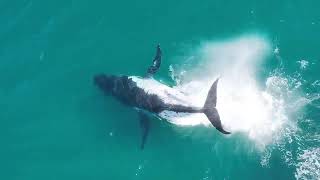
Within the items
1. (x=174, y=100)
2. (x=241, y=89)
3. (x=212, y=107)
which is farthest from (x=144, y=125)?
(x=241, y=89)

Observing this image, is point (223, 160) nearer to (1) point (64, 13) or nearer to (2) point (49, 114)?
(2) point (49, 114)

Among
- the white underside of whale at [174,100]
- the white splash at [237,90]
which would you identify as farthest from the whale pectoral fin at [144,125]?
the white splash at [237,90]

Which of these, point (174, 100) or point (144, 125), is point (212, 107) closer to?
point (174, 100)

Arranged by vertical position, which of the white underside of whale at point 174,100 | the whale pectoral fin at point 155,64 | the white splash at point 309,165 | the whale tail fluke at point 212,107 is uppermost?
the whale pectoral fin at point 155,64

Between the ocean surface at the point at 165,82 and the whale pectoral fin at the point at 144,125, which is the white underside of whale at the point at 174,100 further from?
the whale pectoral fin at the point at 144,125

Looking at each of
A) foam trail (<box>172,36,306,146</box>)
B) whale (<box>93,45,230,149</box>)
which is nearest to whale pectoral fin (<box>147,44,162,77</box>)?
whale (<box>93,45,230,149</box>)

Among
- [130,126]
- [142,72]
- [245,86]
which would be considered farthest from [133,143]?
[245,86]

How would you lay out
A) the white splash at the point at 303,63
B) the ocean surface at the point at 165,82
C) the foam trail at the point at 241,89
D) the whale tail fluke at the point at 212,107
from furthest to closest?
the white splash at the point at 303,63
the foam trail at the point at 241,89
the ocean surface at the point at 165,82
the whale tail fluke at the point at 212,107
